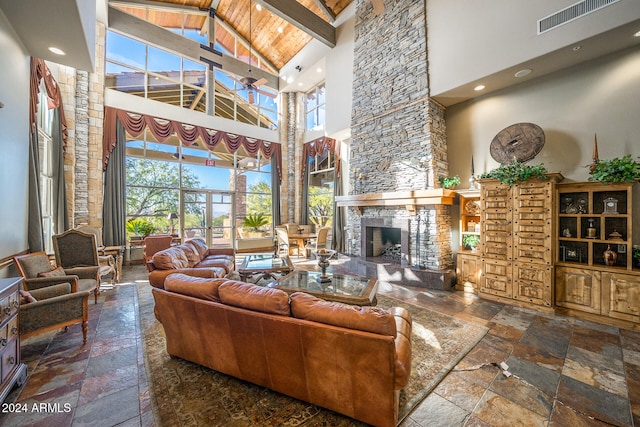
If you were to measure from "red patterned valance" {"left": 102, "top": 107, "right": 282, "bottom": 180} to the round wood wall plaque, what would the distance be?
6692 millimetres

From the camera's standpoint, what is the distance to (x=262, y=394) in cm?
195

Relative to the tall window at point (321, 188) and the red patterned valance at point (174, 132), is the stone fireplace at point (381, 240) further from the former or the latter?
the red patterned valance at point (174, 132)

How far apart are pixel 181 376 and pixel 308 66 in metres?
8.74

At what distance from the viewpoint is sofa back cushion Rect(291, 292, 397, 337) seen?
152 cm

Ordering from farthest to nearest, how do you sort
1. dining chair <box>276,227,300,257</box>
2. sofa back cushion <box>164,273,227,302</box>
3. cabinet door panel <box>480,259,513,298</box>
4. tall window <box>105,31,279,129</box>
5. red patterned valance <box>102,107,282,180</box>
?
1. dining chair <box>276,227,300,257</box>
2. tall window <box>105,31,279,129</box>
3. red patterned valance <box>102,107,282,180</box>
4. cabinet door panel <box>480,259,513,298</box>
5. sofa back cushion <box>164,273,227,302</box>

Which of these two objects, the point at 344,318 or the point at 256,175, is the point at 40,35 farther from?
the point at 256,175

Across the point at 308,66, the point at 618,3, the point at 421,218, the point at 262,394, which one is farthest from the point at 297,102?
the point at 262,394

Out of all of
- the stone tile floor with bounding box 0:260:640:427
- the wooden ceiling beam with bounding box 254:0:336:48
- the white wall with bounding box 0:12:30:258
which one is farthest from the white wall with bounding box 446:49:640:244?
the white wall with bounding box 0:12:30:258

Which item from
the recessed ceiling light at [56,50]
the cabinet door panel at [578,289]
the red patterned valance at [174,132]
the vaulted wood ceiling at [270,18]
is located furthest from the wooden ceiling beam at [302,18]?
the cabinet door panel at [578,289]

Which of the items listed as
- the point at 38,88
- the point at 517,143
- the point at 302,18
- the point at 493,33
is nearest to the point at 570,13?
the point at 493,33

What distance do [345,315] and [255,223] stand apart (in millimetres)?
7568

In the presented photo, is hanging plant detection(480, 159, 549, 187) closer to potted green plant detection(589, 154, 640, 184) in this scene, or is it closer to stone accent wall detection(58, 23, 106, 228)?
potted green plant detection(589, 154, 640, 184)

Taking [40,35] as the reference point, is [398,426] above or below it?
below

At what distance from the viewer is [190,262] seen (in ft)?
14.7
